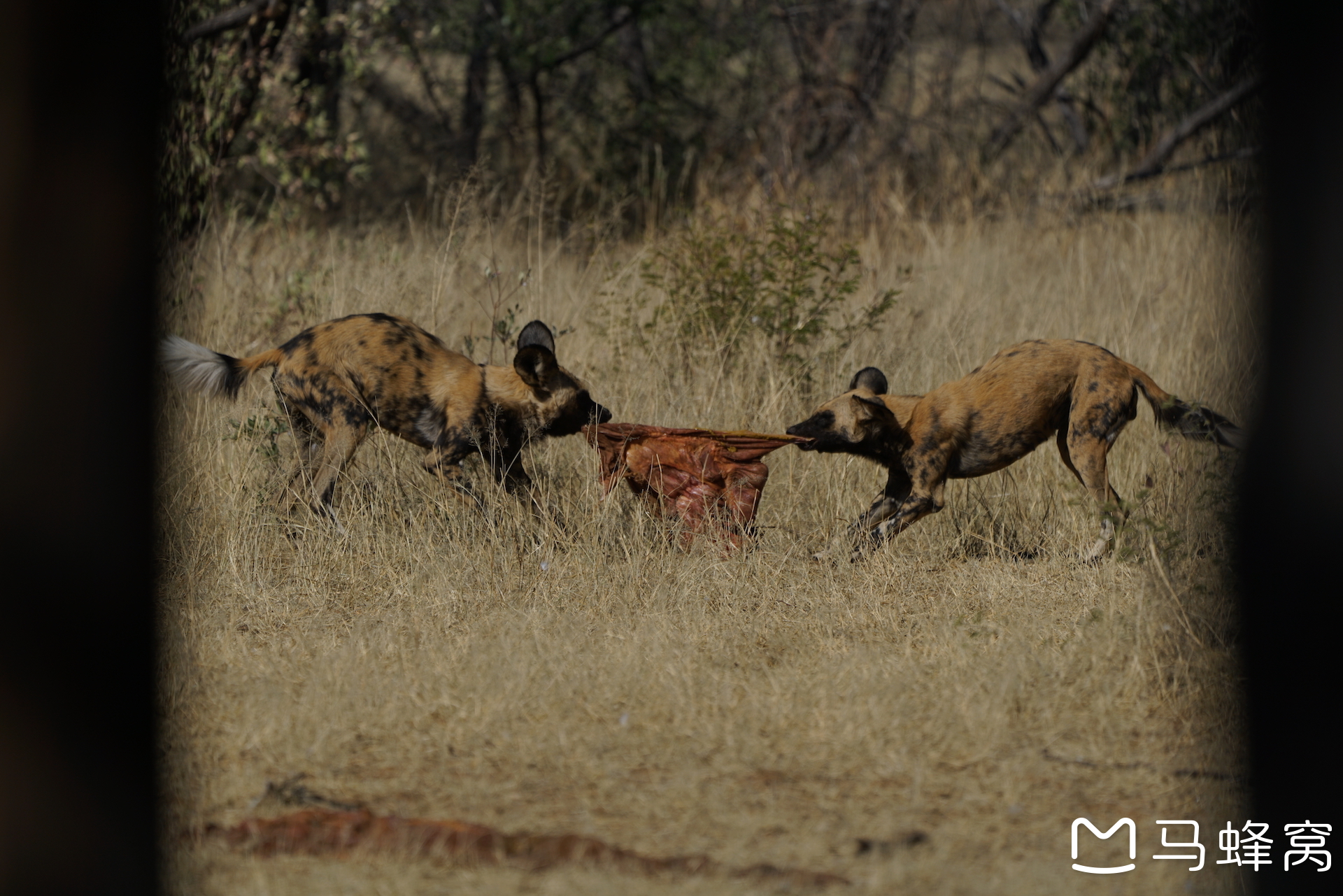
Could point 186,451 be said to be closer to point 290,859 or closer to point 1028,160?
point 290,859

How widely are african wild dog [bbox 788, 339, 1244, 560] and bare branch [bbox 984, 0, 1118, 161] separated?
6.80 metres

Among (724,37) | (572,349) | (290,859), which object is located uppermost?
(724,37)

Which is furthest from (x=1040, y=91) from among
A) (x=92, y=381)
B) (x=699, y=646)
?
(x=92, y=381)

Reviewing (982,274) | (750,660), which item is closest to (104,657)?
(750,660)

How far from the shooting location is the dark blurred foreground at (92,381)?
1849 millimetres

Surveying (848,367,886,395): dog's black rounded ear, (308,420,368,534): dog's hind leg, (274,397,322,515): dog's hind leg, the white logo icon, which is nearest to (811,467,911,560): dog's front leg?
(848,367,886,395): dog's black rounded ear

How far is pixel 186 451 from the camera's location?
5730 millimetres

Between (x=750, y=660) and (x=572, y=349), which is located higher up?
(x=572, y=349)

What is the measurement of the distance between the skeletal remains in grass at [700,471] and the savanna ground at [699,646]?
0.16 m

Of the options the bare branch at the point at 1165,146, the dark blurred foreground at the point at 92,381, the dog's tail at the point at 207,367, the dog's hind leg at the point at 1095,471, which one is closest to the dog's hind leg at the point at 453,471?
the dog's tail at the point at 207,367

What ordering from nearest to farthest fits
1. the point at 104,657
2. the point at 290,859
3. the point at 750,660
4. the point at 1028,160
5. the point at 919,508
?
the point at 104,657 < the point at 290,859 < the point at 750,660 < the point at 919,508 < the point at 1028,160

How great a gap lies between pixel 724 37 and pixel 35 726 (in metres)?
12.5

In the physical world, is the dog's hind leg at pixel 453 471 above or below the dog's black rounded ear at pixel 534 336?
below

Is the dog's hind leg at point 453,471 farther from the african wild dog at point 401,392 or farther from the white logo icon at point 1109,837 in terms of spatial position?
the white logo icon at point 1109,837
